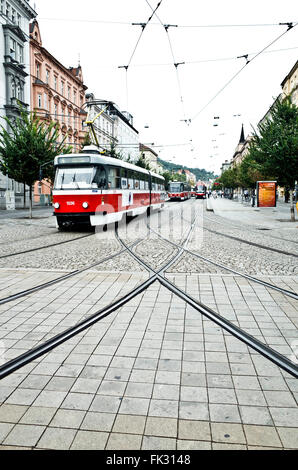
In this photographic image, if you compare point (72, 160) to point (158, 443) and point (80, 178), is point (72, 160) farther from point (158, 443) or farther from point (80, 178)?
point (158, 443)

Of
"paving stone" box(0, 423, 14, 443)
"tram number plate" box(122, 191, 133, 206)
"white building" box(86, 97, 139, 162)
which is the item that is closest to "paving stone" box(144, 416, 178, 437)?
"paving stone" box(0, 423, 14, 443)

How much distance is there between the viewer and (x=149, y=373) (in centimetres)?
330

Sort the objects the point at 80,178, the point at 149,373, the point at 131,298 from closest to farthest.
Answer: the point at 149,373 → the point at 131,298 → the point at 80,178

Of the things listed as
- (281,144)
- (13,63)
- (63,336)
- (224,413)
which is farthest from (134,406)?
(13,63)

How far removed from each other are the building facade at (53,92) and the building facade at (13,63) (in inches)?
66.5

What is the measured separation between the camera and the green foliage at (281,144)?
19953 mm

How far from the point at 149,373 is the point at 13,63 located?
37.9m

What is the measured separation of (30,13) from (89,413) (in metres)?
45.0

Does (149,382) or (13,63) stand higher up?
(13,63)

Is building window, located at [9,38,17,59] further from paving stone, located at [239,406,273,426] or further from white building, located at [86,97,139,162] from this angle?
paving stone, located at [239,406,273,426]

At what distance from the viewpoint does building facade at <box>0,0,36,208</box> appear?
113 ft

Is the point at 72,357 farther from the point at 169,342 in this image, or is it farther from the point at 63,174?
the point at 63,174

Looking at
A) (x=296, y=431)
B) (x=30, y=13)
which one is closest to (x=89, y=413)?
(x=296, y=431)

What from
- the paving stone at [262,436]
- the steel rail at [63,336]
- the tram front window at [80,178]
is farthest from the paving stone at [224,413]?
the tram front window at [80,178]
